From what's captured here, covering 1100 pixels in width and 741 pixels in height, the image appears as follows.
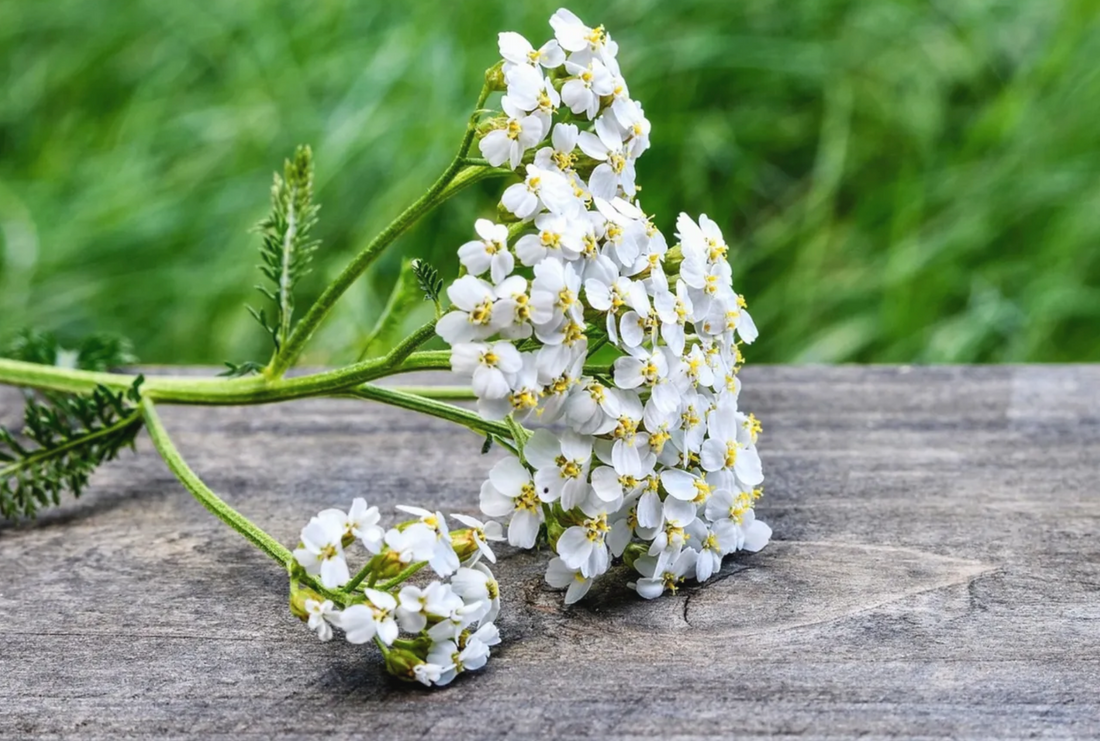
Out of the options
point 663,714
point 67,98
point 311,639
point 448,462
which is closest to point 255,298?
point 67,98

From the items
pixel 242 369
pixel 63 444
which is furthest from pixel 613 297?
pixel 63 444

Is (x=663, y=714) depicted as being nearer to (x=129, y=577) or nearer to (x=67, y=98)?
(x=129, y=577)

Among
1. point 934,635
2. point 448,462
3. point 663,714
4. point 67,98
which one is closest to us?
point 663,714

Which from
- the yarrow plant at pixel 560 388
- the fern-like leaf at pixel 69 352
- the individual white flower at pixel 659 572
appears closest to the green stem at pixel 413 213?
the yarrow plant at pixel 560 388

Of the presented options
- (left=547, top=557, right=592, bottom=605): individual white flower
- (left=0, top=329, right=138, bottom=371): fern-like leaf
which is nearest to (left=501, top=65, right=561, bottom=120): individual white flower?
(left=547, top=557, right=592, bottom=605): individual white flower

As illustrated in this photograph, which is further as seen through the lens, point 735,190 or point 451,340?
point 735,190

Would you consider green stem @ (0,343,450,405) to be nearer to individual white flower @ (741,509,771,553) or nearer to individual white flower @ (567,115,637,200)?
individual white flower @ (567,115,637,200)

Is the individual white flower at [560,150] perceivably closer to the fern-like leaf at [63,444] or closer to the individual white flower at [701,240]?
the individual white flower at [701,240]
